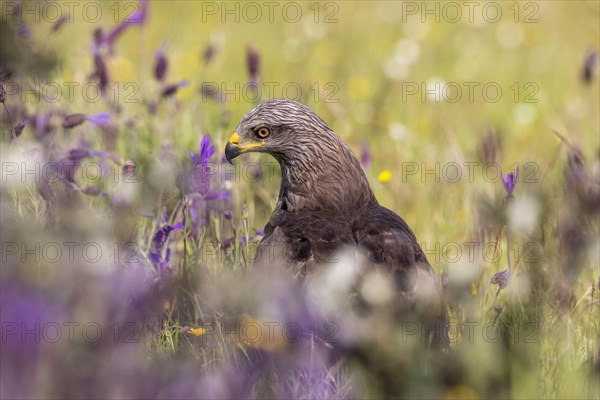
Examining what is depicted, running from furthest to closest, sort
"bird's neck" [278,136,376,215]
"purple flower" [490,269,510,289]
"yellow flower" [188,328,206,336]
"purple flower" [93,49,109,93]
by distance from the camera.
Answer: "purple flower" [93,49,109,93]
"bird's neck" [278,136,376,215]
"purple flower" [490,269,510,289]
"yellow flower" [188,328,206,336]

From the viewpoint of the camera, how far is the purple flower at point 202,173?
367 centimetres

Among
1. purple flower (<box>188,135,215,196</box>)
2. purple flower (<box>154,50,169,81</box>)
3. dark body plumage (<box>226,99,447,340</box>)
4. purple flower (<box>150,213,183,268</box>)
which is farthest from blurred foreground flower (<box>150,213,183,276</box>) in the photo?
purple flower (<box>154,50,169,81</box>)

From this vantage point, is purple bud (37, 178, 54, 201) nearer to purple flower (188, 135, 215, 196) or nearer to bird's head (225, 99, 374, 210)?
purple flower (188, 135, 215, 196)

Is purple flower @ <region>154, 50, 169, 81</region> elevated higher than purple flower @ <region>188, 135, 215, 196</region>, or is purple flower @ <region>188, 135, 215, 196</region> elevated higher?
purple flower @ <region>154, 50, 169, 81</region>

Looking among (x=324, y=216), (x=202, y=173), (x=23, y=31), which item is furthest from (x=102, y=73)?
(x=324, y=216)

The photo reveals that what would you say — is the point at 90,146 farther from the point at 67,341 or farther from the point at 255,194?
the point at 67,341

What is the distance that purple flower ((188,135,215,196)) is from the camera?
12.0ft

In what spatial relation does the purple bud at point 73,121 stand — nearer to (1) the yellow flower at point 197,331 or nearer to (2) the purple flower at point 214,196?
(2) the purple flower at point 214,196

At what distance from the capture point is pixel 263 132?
12.9ft

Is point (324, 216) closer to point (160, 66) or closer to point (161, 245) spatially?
point (161, 245)

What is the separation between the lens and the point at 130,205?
375cm

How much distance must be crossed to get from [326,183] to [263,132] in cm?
32

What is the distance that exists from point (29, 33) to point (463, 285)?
2542 mm

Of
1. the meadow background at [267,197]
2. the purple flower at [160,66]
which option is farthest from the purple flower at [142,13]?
the purple flower at [160,66]
